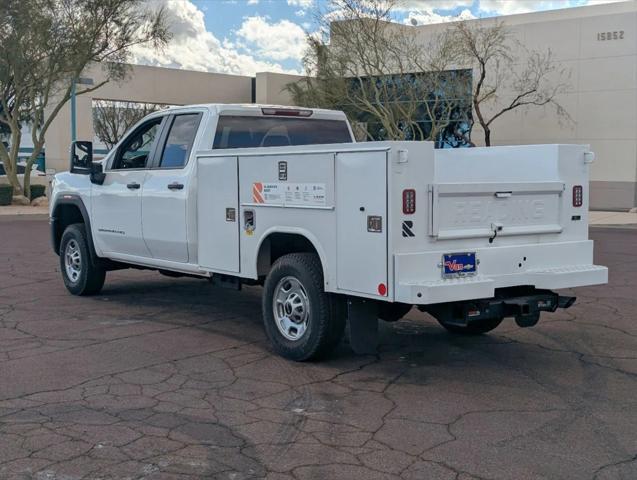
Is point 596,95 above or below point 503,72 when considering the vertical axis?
below

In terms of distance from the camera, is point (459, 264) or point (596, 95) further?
point (596, 95)

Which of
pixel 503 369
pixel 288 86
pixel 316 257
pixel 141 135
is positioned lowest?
pixel 503 369

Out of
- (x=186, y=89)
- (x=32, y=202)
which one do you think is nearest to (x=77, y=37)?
(x=32, y=202)

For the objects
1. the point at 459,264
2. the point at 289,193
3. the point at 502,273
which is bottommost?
the point at 502,273

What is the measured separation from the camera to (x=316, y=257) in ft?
22.9

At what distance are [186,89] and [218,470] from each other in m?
44.0

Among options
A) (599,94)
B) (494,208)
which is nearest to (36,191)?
(599,94)

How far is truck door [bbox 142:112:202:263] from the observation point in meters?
8.42

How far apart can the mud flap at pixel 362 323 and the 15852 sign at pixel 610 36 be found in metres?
29.1

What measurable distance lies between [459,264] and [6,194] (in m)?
27.4

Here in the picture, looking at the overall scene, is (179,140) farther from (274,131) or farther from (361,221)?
(361,221)

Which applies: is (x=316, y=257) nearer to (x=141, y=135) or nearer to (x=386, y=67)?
(x=141, y=135)

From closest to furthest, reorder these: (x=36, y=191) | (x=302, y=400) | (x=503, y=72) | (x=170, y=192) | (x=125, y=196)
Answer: (x=302, y=400)
(x=170, y=192)
(x=125, y=196)
(x=36, y=191)
(x=503, y=72)

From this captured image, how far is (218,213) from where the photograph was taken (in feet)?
25.9
